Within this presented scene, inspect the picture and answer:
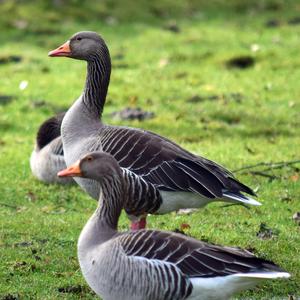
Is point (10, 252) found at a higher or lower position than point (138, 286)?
lower

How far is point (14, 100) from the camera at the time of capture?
15.3m

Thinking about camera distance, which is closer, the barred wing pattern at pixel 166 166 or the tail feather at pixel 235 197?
the tail feather at pixel 235 197

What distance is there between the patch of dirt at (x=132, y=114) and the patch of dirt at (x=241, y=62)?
364 centimetres

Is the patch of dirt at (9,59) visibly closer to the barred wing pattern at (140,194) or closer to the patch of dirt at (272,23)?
the patch of dirt at (272,23)

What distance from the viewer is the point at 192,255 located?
6.11 meters

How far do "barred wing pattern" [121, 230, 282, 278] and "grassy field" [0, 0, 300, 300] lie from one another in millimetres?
1161

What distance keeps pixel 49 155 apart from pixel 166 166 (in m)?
3.52

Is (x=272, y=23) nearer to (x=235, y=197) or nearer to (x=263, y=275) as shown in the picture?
(x=235, y=197)

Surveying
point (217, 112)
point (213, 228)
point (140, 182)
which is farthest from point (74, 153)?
point (217, 112)

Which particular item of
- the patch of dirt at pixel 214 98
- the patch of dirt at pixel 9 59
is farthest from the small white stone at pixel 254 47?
the patch of dirt at pixel 9 59

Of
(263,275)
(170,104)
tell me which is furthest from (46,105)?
(263,275)

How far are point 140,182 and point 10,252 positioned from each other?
134 cm

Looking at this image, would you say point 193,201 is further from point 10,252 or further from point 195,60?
point 195,60

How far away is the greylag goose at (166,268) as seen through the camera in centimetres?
600
